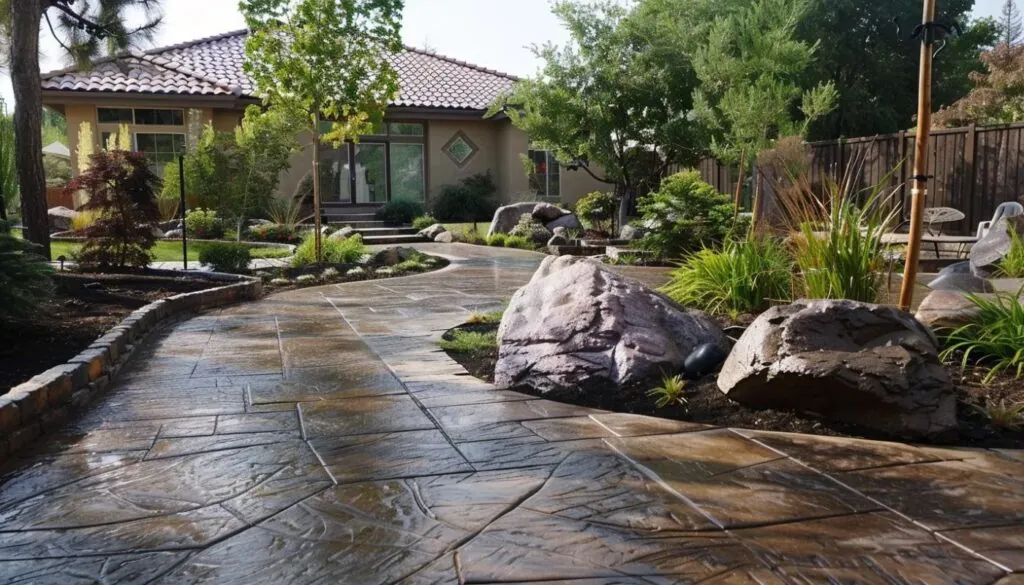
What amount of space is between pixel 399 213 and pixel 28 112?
11.8 m

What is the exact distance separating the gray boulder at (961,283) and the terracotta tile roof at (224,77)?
46.6 ft

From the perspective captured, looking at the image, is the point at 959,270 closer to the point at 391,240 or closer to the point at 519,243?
the point at 519,243

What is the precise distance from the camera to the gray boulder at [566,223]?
16922mm

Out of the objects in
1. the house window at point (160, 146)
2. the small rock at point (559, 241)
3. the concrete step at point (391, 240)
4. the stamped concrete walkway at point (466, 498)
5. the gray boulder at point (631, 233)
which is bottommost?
the stamped concrete walkway at point (466, 498)

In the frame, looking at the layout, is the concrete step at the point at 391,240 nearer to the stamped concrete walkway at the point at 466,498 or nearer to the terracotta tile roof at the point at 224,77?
the terracotta tile roof at the point at 224,77

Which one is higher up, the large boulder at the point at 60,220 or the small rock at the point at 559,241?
the large boulder at the point at 60,220

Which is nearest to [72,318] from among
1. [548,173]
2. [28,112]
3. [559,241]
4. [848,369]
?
[28,112]

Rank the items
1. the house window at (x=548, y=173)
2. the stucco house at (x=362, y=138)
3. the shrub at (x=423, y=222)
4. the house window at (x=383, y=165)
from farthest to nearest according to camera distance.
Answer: the house window at (x=548, y=173), the house window at (x=383, y=165), the stucco house at (x=362, y=138), the shrub at (x=423, y=222)

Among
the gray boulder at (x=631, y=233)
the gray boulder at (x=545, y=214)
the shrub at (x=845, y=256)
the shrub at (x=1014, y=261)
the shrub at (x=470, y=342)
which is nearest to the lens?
the shrub at (x=845, y=256)

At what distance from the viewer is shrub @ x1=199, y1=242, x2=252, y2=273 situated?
1084 centimetres

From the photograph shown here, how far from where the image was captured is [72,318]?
22.2ft

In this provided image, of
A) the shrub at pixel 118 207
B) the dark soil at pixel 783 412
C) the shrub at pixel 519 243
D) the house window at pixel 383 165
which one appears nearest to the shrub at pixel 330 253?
the shrub at pixel 118 207

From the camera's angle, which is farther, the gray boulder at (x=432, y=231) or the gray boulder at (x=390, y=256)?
the gray boulder at (x=432, y=231)

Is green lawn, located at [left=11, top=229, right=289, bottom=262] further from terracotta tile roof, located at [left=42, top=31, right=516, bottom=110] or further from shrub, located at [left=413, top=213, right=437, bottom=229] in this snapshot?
shrub, located at [left=413, top=213, right=437, bottom=229]
